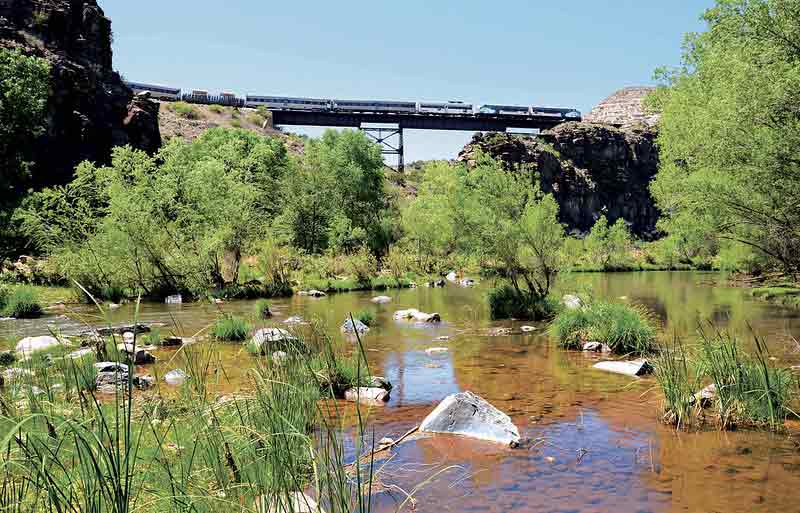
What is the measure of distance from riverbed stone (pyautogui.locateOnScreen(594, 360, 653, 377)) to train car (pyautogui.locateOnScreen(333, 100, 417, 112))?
72.7 m

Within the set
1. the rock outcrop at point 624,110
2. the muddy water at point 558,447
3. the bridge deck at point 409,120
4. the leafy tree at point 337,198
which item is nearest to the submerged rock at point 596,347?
the muddy water at point 558,447

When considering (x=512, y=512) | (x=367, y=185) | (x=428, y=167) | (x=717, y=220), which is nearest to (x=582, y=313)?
(x=717, y=220)

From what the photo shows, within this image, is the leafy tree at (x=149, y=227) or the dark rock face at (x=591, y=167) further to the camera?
the dark rock face at (x=591, y=167)

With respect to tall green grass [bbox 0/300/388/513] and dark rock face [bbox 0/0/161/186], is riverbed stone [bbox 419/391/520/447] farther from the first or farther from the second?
dark rock face [bbox 0/0/161/186]

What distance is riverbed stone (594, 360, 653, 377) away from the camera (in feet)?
34.1

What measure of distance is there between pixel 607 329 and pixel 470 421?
661cm

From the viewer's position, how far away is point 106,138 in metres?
39.9

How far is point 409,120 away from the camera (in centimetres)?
8162

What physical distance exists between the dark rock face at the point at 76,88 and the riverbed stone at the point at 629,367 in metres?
34.3

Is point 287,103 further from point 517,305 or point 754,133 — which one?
point 754,133

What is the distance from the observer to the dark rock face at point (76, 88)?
3678cm

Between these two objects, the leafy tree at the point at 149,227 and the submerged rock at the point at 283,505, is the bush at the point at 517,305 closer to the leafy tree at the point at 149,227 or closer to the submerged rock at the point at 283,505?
the leafy tree at the point at 149,227

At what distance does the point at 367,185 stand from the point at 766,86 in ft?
114

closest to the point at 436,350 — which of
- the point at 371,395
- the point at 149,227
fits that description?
the point at 371,395
